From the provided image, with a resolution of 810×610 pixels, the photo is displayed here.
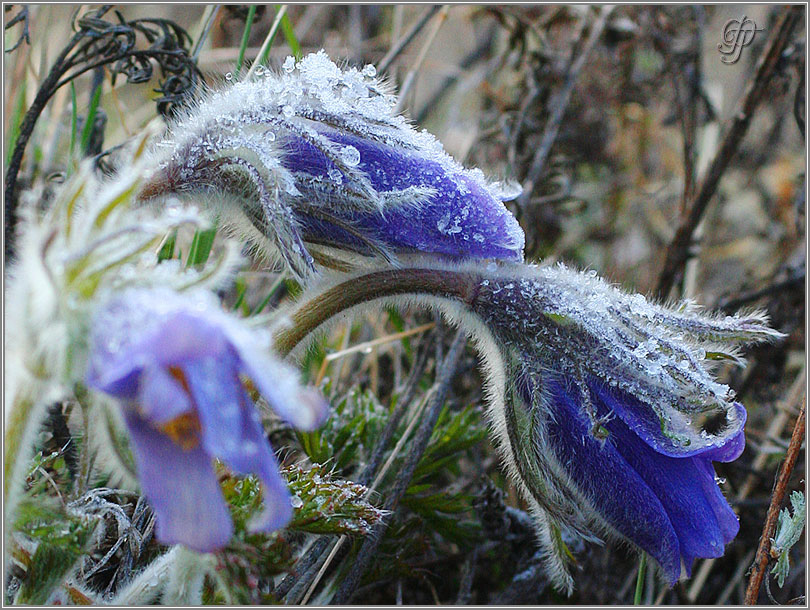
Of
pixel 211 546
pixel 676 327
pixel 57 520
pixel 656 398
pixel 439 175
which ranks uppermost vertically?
pixel 439 175

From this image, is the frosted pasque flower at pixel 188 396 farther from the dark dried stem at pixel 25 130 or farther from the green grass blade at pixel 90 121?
the green grass blade at pixel 90 121

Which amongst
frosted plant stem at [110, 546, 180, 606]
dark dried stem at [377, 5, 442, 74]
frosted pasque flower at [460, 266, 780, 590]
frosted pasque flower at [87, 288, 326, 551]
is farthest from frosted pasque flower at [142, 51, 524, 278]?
dark dried stem at [377, 5, 442, 74]

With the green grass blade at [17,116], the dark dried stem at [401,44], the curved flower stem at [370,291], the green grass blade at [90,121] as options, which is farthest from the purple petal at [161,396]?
the dark dried stem at [401,44]

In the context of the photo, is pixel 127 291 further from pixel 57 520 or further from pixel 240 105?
pixel 240 105

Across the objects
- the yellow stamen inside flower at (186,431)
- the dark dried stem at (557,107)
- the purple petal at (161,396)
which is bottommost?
the yellow stamen inside flower at (186,431)


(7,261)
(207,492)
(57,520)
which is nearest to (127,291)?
(207,492)

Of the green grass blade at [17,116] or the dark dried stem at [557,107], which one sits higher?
the dark dried stem at [557,107]
